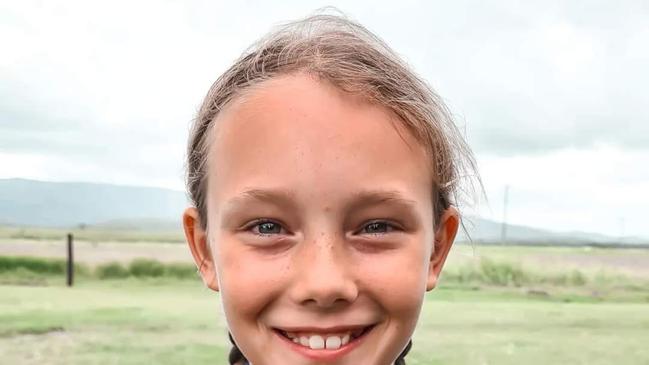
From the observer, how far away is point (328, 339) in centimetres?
82

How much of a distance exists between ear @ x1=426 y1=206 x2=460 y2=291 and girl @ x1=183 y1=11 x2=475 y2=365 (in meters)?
A: 0.05

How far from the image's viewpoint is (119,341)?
9.08 feet

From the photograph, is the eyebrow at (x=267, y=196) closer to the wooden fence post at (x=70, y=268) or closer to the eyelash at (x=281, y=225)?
the eyelash at (x=281, y=225)

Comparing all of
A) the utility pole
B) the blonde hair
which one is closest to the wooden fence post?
the utility pole

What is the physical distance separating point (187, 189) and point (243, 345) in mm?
257

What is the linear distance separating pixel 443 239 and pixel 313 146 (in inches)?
9.9

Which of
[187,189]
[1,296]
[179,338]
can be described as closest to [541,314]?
[179,338]

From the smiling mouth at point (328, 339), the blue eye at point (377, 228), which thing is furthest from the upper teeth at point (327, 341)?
the blue eye at point (377, 228)

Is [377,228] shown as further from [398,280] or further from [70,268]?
[70,268]

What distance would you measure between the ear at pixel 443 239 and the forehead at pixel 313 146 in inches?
4.2

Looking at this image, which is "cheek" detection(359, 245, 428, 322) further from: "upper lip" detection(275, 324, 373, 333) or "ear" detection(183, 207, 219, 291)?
"ear" detection(183, 207, 219, 291)

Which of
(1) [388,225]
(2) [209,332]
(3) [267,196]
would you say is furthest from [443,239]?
(2) [209,332]

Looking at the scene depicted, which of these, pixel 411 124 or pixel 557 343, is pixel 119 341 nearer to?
pixel 557 343

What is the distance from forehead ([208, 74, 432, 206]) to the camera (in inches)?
31.6
